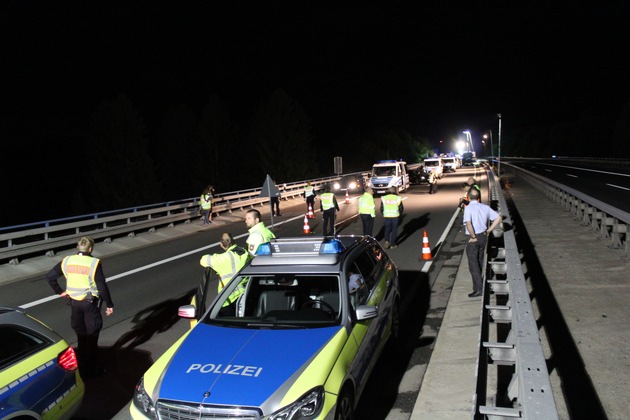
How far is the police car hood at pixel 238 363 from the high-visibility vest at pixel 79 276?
2013 millimetres

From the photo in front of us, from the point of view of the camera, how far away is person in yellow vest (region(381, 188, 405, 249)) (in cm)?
1421

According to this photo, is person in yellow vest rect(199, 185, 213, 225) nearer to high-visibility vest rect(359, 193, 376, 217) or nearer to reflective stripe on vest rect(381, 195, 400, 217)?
high-visibility vest rect(359, 193, 376, 217)

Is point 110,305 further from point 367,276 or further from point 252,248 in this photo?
point 367,276

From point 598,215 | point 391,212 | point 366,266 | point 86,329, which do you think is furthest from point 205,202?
point 366,266

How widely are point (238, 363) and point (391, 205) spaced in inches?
409

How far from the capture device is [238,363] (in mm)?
4320

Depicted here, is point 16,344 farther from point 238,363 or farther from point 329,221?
point 329,221

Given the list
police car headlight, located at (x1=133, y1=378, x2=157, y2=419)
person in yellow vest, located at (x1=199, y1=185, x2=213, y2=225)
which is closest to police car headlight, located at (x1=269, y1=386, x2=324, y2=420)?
police car headlight, located at (x1=133, y1=378, x2=157, y2=419)

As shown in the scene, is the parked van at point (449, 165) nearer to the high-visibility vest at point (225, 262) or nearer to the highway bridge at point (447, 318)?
the highway bridge at point (447, 318)

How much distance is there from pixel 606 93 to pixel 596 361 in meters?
157

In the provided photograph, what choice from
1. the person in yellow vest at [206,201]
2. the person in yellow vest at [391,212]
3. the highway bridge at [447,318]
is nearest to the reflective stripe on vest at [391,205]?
the person in yellow vest at [391,212]

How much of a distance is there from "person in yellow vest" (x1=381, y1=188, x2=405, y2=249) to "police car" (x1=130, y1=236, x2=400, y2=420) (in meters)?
7.40

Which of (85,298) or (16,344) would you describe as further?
(85,298)

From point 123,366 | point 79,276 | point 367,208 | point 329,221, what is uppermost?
point 79,276
